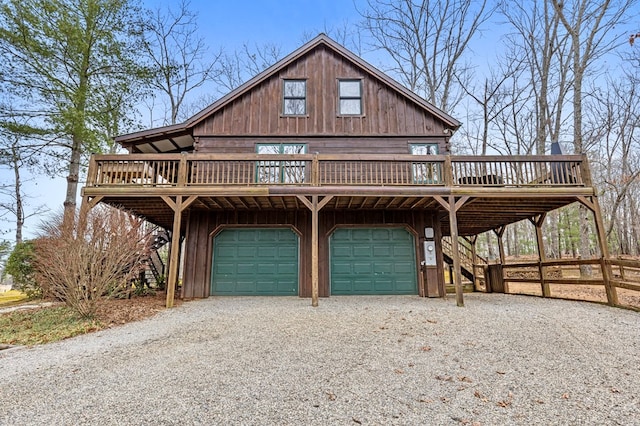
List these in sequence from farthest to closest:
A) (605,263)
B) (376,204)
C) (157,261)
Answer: (157,261), (376,204), (605,263)

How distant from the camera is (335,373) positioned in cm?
388

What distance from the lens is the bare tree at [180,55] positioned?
66.0 feet

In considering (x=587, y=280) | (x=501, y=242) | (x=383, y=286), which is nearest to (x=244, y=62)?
(x=383, y=286)

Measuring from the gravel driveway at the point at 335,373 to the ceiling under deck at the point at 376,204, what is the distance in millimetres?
3551

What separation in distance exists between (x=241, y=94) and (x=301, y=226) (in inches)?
202

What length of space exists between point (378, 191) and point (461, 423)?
21.0ft

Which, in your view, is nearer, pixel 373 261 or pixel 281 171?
pixel 281 171

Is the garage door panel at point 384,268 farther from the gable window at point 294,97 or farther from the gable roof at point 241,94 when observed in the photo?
the gable window at point 294,97

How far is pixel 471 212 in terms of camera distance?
10.6 metres

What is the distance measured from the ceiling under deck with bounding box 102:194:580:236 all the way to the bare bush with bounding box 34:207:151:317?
1683mm

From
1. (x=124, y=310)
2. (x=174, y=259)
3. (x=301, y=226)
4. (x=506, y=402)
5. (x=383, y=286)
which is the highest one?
(x=301, y=226)

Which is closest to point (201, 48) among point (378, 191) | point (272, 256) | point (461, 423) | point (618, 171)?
point (272, 256)

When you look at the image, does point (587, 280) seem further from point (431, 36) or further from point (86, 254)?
point (431, 36)

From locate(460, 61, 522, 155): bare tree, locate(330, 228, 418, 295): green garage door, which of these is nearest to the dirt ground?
locate(330, 228, 418, 295): green garage door
